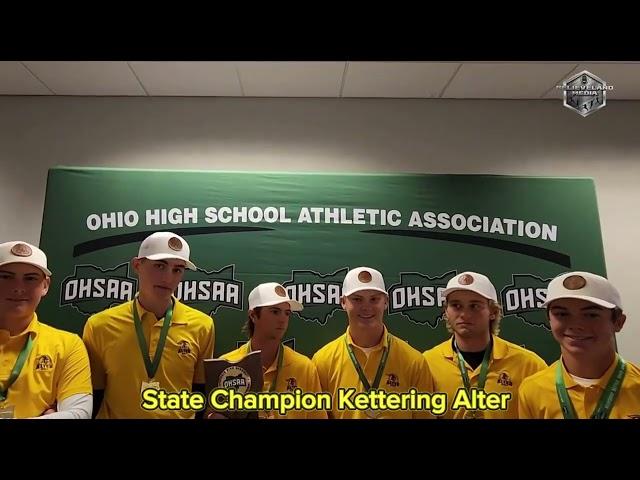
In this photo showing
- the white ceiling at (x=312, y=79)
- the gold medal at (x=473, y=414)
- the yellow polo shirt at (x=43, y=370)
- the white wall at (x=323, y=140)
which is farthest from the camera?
the white wall at (x=323, y=140)

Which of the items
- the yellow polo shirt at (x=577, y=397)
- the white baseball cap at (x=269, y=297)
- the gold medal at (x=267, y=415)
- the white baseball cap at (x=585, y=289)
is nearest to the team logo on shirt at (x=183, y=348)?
the white baseball cap at (x=269, y=297)

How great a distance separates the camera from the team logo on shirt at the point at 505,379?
2.80 metres

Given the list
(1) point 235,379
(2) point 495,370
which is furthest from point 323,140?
(2) point 495,370

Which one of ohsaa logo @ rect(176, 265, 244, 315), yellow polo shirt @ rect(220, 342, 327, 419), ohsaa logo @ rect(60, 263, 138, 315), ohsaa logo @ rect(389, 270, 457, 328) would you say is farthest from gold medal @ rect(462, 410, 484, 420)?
ohsaa logo @ rect(60, 263, 138, 315)

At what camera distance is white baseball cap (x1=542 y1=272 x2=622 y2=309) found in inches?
109

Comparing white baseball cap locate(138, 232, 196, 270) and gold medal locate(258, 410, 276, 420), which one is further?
white baseball cap locate(138, 232, 196, 270)

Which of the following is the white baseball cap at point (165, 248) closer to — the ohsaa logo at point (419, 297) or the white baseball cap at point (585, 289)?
the ohsaa logo at point (419, 297)

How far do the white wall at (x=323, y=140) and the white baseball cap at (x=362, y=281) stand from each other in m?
0.81

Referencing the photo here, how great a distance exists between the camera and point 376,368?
2.83 m

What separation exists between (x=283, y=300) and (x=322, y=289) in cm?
22

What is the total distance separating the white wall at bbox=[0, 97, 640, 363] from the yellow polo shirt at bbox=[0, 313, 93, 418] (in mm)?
896

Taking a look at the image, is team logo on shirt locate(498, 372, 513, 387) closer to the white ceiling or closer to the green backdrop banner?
the green backdrop banner

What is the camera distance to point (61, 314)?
9.45 ft

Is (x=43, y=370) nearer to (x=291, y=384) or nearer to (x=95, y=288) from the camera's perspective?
(x=95, y=288)
